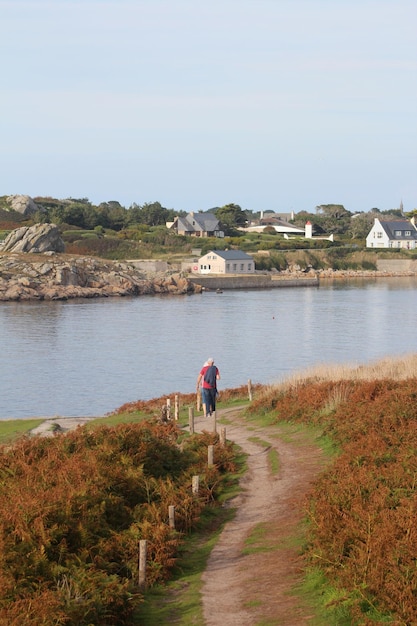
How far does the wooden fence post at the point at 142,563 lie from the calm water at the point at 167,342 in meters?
24.7

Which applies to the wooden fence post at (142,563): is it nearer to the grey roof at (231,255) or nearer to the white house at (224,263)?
the white house at (224,263)

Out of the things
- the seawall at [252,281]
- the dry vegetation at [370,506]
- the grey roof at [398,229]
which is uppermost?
the grey roof at [398,229]

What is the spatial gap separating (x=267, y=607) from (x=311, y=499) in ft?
10.8

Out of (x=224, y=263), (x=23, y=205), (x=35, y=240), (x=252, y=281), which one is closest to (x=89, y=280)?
(x=35, y=240)

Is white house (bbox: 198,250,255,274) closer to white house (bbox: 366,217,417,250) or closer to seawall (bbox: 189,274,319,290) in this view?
seawall (bbox: 189,274,319,290)

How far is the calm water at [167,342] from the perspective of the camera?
143 feet

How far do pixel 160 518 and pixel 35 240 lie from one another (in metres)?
108

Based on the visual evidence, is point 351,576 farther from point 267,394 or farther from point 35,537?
point 267,394

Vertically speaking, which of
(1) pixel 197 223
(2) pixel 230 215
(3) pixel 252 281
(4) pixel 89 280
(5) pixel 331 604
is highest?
(2) pixel 230 215

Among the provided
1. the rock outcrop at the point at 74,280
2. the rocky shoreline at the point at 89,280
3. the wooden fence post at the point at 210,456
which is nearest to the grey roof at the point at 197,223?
the rocky shoreline at the point at 89,280

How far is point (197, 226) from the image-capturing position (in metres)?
169

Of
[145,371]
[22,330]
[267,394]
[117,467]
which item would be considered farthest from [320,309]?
[117,467]

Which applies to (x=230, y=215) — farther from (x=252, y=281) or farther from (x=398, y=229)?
(x=252, y=281)

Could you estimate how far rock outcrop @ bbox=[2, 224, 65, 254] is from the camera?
389ft
